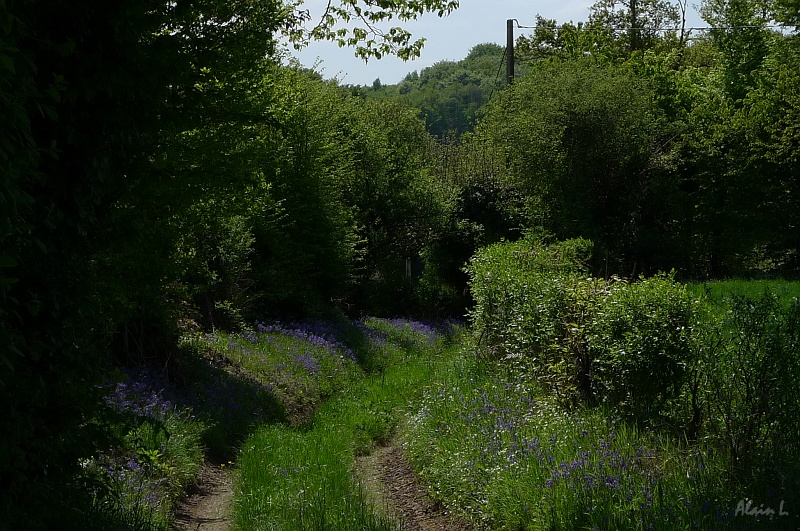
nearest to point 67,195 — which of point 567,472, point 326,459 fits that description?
point 567,472

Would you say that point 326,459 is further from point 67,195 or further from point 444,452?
point 67,195

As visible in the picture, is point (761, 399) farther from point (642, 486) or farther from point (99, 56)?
point (99, 56)

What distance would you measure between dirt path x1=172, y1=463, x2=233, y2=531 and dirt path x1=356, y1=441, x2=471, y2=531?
5.16ft

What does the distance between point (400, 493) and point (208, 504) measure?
212cm

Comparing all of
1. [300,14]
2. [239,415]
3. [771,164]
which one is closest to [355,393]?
[239,415]

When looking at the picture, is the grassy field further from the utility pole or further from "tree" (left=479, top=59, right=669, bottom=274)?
the utility pole

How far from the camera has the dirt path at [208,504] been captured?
7.40 m

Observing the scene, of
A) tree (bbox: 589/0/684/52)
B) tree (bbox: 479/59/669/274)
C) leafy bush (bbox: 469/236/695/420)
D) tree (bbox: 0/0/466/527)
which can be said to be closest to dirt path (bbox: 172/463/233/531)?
tree (bbox: 0/0/466/527)

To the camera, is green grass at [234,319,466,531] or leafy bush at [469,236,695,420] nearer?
green grass at [234,319,466,531]

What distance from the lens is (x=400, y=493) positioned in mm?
8602

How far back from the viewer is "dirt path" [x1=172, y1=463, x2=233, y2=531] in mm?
7398

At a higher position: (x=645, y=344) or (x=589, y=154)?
(x=589, y=154)

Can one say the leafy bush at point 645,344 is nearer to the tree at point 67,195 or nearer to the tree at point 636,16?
the tree at point 67,195

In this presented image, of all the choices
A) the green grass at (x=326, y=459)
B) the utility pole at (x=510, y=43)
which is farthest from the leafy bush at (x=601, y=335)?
the utility pole at (x=510, y=43)
